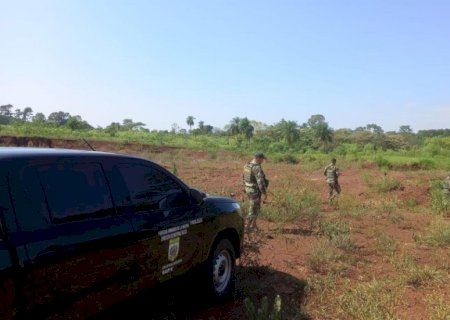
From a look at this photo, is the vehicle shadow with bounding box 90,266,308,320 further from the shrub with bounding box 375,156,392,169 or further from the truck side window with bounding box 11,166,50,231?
the shrub with bounding box 375,156,392,169

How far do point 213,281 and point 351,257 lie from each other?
11.1 feet

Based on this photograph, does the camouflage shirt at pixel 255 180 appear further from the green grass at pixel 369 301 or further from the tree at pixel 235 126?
the tree at pixel 235 126

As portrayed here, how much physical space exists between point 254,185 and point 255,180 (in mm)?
114

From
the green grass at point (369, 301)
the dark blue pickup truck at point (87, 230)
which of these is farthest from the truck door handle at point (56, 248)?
the green grass at point (369, 301)

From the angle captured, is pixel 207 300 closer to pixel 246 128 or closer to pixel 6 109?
pixel 246 128

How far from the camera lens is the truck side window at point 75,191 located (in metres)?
3.20

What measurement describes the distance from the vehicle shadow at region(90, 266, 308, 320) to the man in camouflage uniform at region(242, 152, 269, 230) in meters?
2.69

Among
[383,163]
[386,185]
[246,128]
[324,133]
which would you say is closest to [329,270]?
[386,185]

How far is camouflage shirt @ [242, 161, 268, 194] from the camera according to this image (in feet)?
31.4

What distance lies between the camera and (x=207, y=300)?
523 cm

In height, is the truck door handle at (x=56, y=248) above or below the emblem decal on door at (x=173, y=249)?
above

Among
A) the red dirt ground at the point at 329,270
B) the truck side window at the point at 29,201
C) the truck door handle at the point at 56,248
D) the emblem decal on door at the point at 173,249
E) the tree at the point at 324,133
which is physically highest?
the tree at the point at 324,133

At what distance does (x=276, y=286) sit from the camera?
6.13m

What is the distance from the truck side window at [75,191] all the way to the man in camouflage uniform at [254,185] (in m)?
5.97
